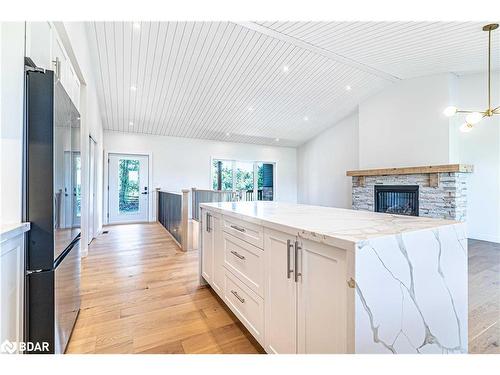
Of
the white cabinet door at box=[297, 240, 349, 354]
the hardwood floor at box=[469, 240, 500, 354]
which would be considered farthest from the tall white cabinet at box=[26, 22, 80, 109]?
the hardwood floor at box=[469, 240, 500, 354]

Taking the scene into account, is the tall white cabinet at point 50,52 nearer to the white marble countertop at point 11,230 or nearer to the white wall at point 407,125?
the white marble countertop at point 11,230

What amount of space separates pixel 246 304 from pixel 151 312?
3.03 feet

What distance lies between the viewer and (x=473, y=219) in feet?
15.6

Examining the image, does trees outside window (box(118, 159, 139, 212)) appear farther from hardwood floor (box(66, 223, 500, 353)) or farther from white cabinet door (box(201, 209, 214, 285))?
white cabinet door (box(201, 209, 214, 285))

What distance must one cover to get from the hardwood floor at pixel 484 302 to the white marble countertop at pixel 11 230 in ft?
8.62

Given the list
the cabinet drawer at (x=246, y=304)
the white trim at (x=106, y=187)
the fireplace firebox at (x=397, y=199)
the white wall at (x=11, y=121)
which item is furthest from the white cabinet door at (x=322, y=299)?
the white trim at (x=106, y=187)

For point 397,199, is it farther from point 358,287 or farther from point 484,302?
point 358,287

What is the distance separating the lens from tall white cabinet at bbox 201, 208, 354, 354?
3.19ft

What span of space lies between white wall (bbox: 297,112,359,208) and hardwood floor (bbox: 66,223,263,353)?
5.43 metres

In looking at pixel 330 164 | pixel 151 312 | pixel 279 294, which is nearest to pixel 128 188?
pixel 151 312

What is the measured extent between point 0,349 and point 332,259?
1414 millimetres

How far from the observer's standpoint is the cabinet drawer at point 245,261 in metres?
1.49

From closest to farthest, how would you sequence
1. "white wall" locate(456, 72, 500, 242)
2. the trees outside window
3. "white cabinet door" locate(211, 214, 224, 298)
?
"white cabinet door" locate(211, 214, 224, 298) → "white wall" locate(456, 72, 500, 242) → the trees outside window

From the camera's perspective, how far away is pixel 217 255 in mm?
2139
